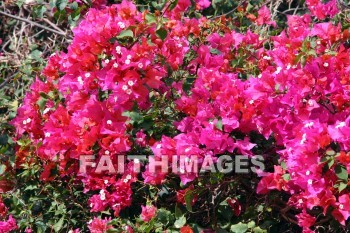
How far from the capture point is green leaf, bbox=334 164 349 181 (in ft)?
6.09

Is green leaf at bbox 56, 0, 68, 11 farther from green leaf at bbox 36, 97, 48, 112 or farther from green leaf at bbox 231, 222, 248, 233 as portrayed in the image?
green leaf at bbox 231, 222, 248, 233

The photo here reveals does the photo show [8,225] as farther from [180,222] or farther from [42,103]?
[180,222]

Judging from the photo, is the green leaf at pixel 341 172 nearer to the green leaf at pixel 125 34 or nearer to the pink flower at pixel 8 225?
the green leaf at pixel 125 34

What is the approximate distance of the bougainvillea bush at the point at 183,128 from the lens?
1.96m

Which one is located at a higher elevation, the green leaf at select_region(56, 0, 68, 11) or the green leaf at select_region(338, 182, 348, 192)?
the green leaf at select_region(56, 0, 68, 11)

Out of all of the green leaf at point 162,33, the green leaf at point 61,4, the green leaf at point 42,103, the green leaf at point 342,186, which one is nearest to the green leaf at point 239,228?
the green leaf at point 342,186

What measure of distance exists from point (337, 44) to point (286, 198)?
494 millimetres

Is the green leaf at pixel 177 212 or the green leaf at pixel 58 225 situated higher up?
the green leaf at pixel 177 212

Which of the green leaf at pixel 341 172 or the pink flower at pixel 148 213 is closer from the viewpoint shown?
the green leaf at pixel 341 172

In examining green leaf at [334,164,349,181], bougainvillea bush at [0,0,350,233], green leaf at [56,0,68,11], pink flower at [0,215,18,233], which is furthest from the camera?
green leaf at [56,0,68,11]


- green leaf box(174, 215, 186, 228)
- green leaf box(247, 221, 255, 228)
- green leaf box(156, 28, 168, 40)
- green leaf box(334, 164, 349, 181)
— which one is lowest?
green leaf box(247, 221, 255, 228)

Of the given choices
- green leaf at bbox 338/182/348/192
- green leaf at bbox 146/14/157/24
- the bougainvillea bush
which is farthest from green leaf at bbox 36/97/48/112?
green leaf at bbox 338/182/348/192

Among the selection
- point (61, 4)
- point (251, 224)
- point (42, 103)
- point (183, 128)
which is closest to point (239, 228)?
point (251, 224)

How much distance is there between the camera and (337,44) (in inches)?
82.3
